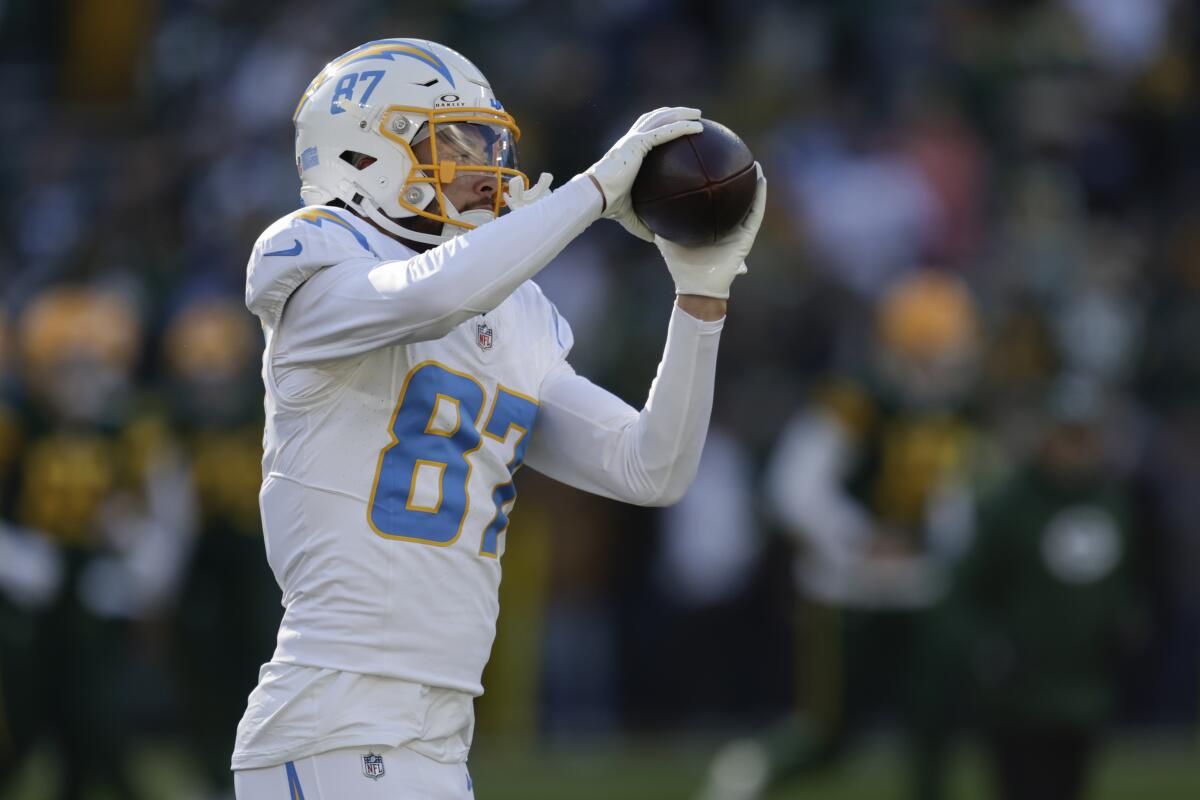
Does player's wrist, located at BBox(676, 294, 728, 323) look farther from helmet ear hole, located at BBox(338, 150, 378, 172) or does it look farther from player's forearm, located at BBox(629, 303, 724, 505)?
helmet ear hole, located at BBox(338, 150, 378, 172)

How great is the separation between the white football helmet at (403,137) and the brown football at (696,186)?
32cm

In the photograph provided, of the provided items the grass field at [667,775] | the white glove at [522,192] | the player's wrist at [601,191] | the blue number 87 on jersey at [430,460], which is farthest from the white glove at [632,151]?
the grass field at [667,775]

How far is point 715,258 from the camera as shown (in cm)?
353

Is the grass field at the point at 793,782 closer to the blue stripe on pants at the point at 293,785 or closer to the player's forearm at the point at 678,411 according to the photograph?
the player's forearm at the point at 678,411

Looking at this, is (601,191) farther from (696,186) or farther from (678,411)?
(678,411)

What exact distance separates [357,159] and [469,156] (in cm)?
19

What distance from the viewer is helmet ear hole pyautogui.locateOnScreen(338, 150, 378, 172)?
3.60m

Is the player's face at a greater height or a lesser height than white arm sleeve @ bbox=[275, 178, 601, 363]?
greater

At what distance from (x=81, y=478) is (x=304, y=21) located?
17.2 ft

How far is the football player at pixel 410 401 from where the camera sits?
3291 mm

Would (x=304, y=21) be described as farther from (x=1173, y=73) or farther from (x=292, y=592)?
(x=292, y=592)

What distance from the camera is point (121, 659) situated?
791 cm

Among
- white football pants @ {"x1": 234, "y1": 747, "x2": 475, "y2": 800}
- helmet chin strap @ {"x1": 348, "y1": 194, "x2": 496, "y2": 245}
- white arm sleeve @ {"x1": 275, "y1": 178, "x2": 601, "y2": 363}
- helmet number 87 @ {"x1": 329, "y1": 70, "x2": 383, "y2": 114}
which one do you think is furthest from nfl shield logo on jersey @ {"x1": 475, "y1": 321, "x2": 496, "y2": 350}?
white football pants @ {"x1": 234, "y1": 747, "x2": 475, "y2": 800}

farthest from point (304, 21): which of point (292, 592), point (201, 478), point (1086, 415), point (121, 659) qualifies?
point (292, 592)
